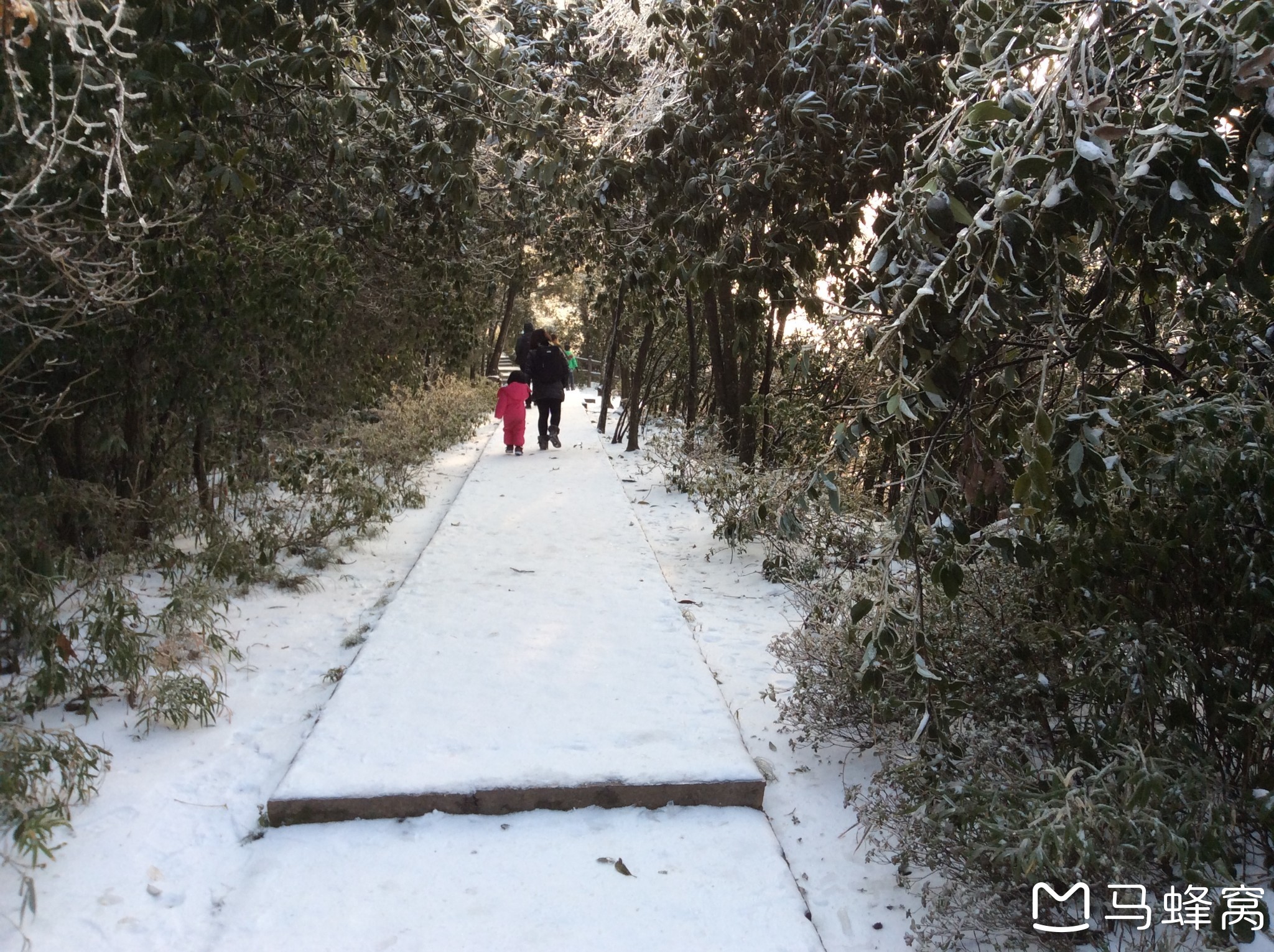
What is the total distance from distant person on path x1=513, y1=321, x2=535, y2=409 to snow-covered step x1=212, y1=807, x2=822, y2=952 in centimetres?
974

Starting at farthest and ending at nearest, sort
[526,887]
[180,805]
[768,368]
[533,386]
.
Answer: [533,386] → [768,368] → [180,805] → [526,887]

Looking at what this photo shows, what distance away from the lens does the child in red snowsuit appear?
1239 centimetres

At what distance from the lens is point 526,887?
2.95 meters

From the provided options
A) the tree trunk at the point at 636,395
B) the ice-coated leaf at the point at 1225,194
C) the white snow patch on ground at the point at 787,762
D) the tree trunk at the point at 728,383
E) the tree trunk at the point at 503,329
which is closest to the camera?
the ice-coated leaf at the point at 1225,194

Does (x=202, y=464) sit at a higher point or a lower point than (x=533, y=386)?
lower

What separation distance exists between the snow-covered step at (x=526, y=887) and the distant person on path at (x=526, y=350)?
→ 31.9 ft

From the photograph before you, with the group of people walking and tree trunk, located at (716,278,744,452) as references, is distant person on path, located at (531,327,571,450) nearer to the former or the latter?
the group of people walking

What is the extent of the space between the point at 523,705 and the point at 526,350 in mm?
10190

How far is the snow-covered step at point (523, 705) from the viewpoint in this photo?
132 inches

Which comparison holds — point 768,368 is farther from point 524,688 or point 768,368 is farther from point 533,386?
point 524,688

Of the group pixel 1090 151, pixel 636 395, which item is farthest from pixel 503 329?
pixel 1090 151

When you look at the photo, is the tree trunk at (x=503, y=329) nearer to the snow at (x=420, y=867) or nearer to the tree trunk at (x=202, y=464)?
the tree trunk at (x=202, y=464)

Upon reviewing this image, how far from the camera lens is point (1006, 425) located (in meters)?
2.78

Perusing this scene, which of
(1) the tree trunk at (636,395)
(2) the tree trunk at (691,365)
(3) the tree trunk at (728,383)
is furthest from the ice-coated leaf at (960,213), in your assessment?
(1) the tree trunk at (636,395)
